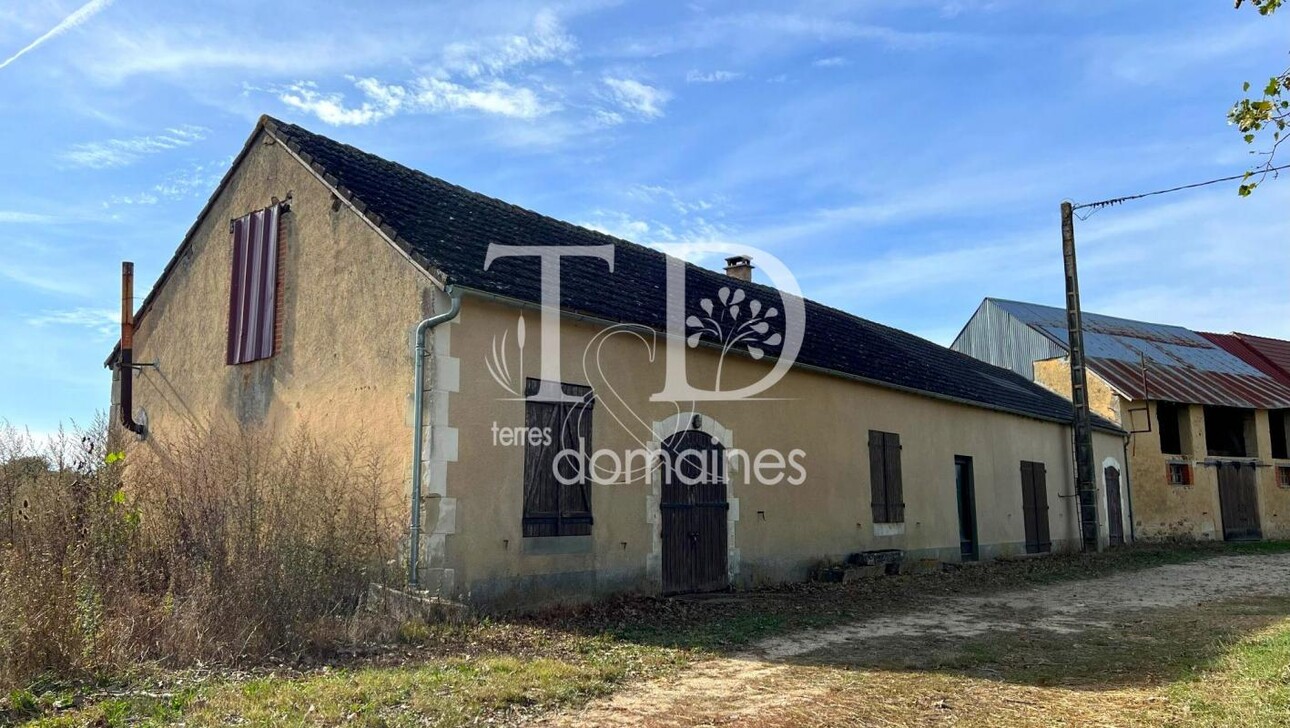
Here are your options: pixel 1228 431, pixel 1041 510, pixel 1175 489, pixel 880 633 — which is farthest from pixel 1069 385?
pixel 880 633

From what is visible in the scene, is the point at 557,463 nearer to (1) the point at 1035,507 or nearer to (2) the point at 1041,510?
(1) the point at 1035,507

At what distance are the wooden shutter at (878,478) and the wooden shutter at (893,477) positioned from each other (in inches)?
2.4

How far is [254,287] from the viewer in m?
11.2

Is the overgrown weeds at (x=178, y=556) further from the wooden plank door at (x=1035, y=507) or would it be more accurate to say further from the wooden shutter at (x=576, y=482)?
the wooden plank door at (x=1035, y=507)

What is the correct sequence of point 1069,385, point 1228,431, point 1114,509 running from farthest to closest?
point 1228,431, point 1069,385, point 1114,509

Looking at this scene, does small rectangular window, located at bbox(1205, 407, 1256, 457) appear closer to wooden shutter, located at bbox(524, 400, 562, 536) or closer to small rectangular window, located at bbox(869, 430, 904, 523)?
small rectangular window, located at bbox(869, 430, 904, 523)

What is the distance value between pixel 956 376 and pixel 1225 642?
10965 mm

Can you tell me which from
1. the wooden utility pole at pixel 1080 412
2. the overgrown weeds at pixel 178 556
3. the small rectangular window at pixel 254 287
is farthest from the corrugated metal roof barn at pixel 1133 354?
the overgrown weeds at pixel 178 556

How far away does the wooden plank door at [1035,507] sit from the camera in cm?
1894

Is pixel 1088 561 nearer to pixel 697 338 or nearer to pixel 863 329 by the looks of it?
pixel 863 329

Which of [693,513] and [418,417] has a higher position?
[418,417]

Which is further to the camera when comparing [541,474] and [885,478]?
[885,478]

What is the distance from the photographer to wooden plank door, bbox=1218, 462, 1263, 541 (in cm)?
2442

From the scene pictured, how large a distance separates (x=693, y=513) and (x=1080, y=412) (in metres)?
12.7
